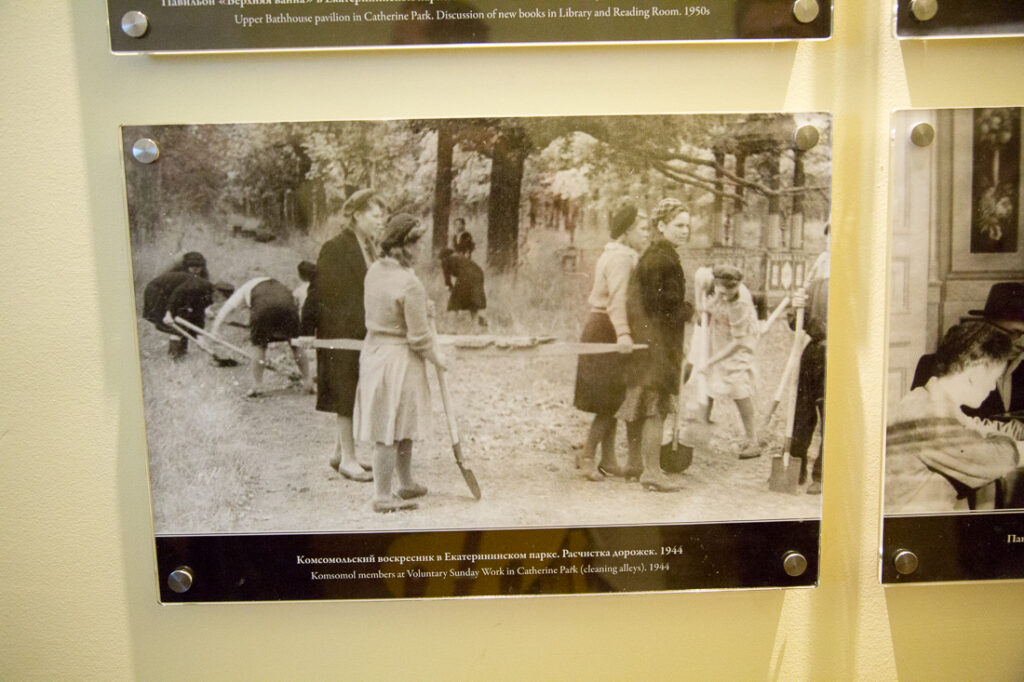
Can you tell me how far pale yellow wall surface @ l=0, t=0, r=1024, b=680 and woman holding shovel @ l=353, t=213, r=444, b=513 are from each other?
0.18 meters

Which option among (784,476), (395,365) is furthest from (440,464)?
(784,476)

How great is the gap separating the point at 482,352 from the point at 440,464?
18cm

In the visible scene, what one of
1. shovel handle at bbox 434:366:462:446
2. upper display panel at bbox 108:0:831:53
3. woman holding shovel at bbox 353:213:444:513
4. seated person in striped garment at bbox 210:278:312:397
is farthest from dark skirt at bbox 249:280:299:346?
upper display panel at bbox 108:0:831:53

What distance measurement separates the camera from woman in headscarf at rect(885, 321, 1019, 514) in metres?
0.92

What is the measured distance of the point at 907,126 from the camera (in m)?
0.89

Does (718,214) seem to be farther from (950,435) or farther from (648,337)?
(950,435)

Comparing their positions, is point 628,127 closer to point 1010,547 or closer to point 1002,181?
point 1002,181

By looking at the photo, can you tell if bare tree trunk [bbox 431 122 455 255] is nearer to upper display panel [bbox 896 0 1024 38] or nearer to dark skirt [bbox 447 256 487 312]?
dark skirt [bbox 447 256 487 312]

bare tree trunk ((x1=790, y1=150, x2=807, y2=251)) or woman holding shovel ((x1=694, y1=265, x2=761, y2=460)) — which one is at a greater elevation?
bare tree trunk ((x1=790, y1=150, x2=807, y2=251))

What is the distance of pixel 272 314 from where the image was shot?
0.91 metres

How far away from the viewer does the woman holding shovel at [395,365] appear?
0.90 metres

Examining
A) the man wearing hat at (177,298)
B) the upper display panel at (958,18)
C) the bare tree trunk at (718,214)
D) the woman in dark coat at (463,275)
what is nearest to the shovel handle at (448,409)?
the woman in dark coat at (463,275)

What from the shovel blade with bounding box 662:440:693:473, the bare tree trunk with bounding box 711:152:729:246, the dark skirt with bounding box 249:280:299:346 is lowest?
the shovel blade with bounding box 662:440:693:473

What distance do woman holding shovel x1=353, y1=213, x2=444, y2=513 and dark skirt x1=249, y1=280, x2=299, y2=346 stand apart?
0.11 meters
